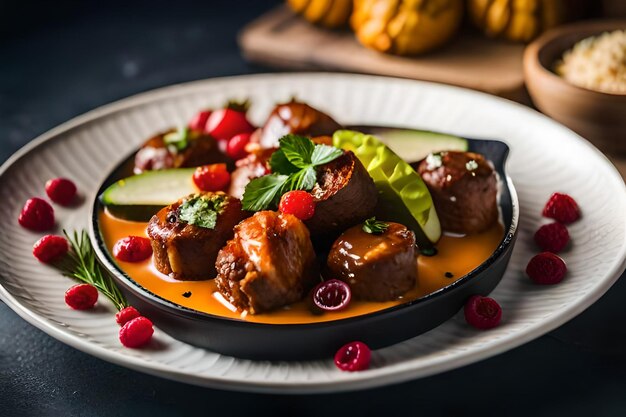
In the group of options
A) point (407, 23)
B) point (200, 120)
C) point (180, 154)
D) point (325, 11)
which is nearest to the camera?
point (180, 154)

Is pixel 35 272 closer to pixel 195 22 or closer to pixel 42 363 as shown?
pixel 42 363

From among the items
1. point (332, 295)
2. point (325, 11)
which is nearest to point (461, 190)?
point (332, 295)

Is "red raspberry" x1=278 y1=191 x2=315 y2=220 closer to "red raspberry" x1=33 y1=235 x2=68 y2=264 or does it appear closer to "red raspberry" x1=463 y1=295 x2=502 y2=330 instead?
"red raspberry" x1=463 y1=295 x2=502 y2=330

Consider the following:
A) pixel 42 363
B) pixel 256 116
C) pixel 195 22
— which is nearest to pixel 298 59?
pixel 256 116

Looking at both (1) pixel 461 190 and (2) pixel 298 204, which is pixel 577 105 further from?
(2) pixel 298 204

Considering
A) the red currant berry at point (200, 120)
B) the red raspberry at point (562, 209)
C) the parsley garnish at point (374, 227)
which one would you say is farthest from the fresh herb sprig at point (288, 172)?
the red currant berry at point (200, 120)
